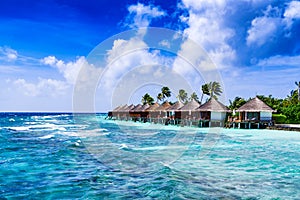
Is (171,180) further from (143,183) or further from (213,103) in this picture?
(213,103)

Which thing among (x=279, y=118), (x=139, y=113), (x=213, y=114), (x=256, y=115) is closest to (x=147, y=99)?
(x=139, y=113)

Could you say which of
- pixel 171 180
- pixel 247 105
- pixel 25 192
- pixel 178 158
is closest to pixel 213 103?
pixel 247 105

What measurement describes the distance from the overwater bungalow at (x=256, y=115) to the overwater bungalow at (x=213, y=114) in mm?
2091

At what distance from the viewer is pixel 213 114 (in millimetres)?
37969

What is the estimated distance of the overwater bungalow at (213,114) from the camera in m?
37.4

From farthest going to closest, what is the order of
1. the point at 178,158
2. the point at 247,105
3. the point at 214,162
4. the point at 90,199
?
the point at 247,105
the point at 178,158
the point at 214,162
the point at 90,199

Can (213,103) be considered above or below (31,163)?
above

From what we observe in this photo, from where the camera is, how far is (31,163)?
14.2m

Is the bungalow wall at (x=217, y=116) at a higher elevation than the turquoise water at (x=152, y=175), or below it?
higher

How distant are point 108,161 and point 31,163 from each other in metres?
3.37

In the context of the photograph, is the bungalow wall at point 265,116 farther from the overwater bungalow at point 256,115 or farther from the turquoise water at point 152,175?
the turquoise water at point 152,175

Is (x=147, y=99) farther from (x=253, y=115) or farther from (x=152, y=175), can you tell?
(x=152, y=175)

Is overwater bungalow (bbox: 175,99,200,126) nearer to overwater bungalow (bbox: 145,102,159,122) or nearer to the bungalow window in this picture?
the bungalow window

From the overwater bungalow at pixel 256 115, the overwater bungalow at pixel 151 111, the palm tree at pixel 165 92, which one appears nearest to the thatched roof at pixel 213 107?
the overwater bungalow at pixel 256 115
